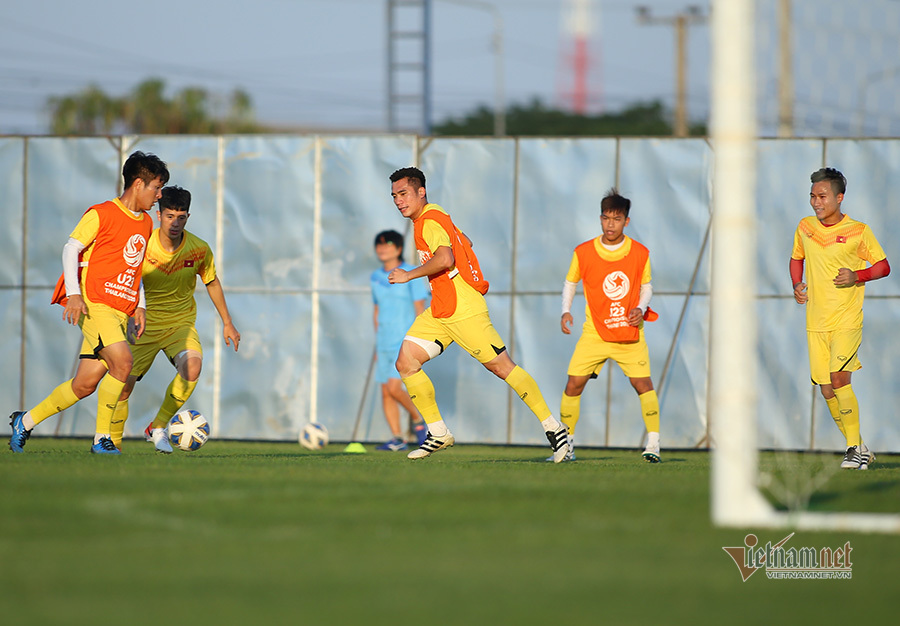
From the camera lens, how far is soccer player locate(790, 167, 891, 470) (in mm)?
8492

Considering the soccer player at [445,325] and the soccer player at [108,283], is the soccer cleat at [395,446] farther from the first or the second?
the soccer player at [108,283]

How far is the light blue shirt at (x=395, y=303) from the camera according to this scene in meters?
11.7

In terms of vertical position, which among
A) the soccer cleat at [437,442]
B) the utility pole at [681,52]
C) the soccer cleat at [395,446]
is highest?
Result: the utility pole at [681,52]

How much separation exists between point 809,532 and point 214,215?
380 inches

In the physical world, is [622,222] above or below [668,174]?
below

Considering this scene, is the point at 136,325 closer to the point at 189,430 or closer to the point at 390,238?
the point at 189,430

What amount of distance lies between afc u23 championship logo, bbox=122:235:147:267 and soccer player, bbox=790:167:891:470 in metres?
5.04

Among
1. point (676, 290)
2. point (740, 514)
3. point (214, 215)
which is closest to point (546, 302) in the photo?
point (676, 290)

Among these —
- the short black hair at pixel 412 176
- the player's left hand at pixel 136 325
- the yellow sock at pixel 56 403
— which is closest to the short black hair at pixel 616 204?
the short black hair at pixel 412 176

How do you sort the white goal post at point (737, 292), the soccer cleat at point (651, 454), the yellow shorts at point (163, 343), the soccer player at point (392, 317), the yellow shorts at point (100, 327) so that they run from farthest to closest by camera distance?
the soccer player at point (392, 317)
the soccer cleat at point (651, 454)
the yellow shorts at point (163, 343)
the yellow shorts at point (100, 327)
the white goal post at point (737, 292)

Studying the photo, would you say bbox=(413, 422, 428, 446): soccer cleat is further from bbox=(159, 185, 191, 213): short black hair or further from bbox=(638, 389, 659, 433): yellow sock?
bbox=(159, 185, 191, 213): short black hair

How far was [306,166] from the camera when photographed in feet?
42.1

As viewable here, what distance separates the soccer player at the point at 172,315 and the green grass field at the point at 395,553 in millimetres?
2395

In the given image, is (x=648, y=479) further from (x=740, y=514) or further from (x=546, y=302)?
(x=546, y=302)
